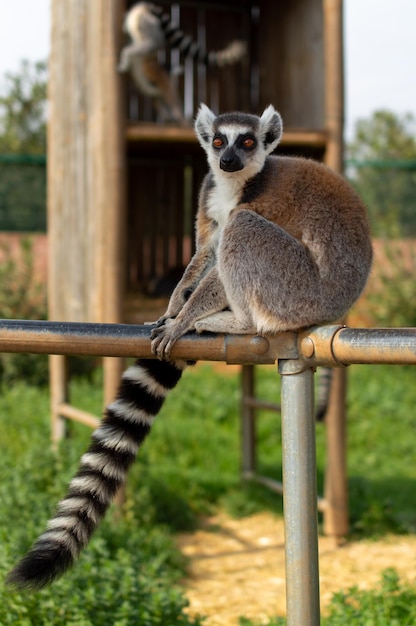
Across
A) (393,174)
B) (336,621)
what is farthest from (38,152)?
(336,621)

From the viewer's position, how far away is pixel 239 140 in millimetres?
2828

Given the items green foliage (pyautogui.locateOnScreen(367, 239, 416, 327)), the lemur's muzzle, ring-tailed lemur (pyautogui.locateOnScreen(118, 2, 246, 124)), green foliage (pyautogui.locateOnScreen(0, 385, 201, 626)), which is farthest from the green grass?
ring-tailed lemur (pyautogui.locateOnScreen(118, 2, 246, 124))

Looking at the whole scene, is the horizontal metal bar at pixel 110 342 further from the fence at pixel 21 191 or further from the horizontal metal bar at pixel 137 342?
the fence at pixel 21 191

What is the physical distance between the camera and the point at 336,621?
3.05 metres

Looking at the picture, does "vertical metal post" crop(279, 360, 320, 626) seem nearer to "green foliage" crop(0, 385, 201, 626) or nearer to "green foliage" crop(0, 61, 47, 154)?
"green foliage" crop(0, 385, 201, 626)

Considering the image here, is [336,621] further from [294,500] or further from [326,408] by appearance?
[326,408]

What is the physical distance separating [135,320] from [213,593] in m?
1.80

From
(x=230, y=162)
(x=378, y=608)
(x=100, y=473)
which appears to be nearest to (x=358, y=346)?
(x=100, y=473)

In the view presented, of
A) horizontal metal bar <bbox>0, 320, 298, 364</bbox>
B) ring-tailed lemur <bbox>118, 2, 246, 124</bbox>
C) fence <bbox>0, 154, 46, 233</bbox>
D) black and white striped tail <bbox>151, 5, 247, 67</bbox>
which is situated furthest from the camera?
fence <bbox>0, 154, 46, 233</bbox>

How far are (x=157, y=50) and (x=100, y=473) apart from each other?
201 inches

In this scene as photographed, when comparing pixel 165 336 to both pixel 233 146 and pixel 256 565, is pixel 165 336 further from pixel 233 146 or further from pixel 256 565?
pixel 256 565

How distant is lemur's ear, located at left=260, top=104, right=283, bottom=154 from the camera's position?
2932 millimetres

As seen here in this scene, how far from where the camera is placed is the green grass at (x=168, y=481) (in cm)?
306

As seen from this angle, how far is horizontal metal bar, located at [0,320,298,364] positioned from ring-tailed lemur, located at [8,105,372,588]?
0.82 feet
